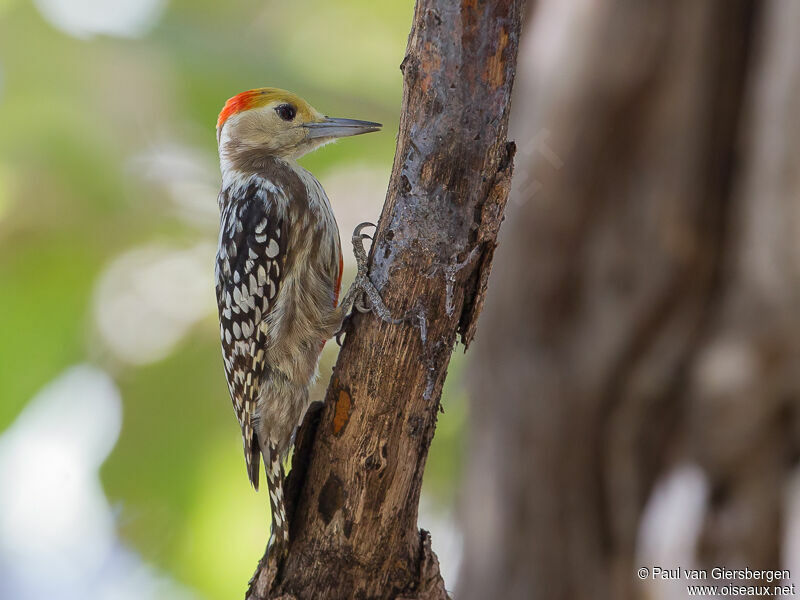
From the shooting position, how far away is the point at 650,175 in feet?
16.3

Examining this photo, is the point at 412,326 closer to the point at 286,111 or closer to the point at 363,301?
the point at 363,301

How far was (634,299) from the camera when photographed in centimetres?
498

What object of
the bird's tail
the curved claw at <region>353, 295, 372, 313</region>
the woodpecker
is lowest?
the bird's tail

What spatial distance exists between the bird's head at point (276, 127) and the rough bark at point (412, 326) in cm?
118

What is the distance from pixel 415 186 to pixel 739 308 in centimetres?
328

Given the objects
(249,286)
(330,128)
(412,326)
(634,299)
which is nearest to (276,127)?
(330,128)

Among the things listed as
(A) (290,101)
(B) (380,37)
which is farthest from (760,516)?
(B) (380,37)

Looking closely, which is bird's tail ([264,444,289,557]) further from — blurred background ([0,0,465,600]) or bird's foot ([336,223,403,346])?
blurred background ([0,0,465,600])

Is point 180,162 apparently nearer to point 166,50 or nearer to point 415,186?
point 166,50

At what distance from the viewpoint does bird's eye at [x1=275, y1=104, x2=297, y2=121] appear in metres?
3.30

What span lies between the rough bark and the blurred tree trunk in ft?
8.97

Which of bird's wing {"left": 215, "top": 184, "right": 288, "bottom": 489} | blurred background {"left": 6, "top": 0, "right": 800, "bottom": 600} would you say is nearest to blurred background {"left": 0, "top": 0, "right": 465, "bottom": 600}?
blurred background {"left": 6, "top": 0, "right": 800, "bottom": 600}

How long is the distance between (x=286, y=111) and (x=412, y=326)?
1498 millimetres

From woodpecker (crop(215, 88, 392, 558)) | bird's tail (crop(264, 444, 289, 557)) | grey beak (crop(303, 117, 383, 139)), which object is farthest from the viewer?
grey beak (crop(303, 117, 383, 139))
